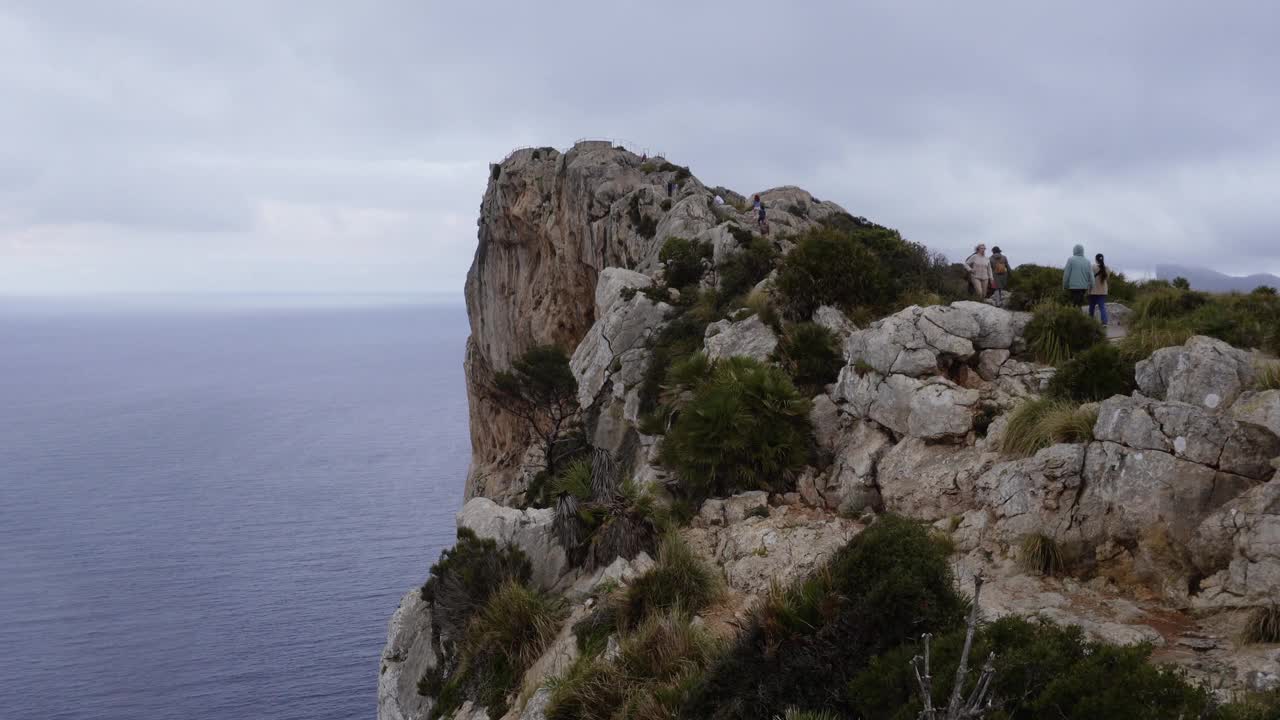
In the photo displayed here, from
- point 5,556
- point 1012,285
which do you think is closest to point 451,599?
point 1012,285

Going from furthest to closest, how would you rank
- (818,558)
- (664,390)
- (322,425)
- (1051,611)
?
(322,425), (664,390), (818,558), (1051,611)

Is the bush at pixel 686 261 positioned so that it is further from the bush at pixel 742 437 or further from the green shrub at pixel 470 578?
the green shrub at pixel 470 578

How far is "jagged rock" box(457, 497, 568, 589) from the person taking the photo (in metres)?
13.1

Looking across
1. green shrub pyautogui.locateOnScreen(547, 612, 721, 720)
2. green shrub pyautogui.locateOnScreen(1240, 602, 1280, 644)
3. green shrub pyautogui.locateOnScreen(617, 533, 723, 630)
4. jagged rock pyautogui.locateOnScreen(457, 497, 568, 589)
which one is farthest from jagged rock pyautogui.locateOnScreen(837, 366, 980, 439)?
jagged rock pyautogui.locateOnScreen(457, 497, 568, 589)

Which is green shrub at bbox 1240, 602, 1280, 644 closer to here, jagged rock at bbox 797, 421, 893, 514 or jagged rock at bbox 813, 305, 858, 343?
jagged rock at bbox 797, 421, 893, 514

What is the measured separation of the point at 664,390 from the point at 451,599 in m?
6.14

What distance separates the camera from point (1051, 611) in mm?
8617

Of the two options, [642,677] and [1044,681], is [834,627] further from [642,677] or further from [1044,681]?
[642,677]

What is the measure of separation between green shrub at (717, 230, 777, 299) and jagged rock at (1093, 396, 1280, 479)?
10729mm

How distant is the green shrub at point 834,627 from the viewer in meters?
7.62

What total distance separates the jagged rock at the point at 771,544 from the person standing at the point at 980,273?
31.3ft

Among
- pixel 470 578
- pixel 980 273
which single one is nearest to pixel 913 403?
pixel 470 578

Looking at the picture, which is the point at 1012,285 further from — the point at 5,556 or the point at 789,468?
the point at 5,556

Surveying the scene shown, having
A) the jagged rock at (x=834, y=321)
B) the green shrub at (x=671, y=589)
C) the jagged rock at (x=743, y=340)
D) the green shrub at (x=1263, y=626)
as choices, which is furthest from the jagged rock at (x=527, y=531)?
the green shrub at (x=1263, y=626)
